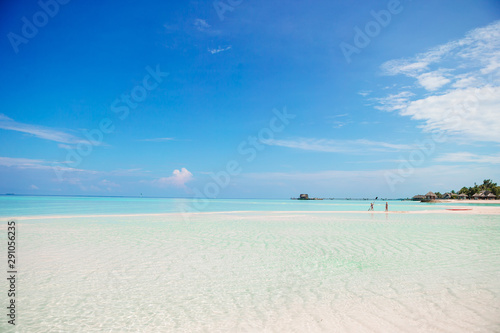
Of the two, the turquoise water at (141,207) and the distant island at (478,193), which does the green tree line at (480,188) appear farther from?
the turquoise water at (141,207)

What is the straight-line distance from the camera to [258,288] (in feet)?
20.8

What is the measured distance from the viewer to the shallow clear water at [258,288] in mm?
4641

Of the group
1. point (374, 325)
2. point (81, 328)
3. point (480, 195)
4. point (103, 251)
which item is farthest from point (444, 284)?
point (480, 195)

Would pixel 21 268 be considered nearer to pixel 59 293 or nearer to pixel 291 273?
pixel 59 293

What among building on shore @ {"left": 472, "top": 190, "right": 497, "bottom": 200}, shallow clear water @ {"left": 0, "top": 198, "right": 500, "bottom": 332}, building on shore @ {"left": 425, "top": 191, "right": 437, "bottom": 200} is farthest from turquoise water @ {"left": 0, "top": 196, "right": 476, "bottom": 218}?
building on shore @ {"left": 472, "top": 190, "right": 497, "bottom": 200}

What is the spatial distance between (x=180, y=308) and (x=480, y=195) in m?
110

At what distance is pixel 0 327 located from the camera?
4555mm

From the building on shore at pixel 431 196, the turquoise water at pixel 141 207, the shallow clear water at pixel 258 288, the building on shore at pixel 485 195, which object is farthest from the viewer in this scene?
the building on shore at pixel 485 195

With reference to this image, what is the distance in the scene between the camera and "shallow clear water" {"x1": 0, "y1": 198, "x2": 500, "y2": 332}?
464 centimetres

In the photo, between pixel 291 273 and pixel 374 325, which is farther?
pixel 291 273

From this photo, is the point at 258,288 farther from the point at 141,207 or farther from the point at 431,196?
the point at 431,196

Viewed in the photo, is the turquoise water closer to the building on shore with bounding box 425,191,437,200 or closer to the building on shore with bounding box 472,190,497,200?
the building on shore with bounding box 425,191,437,200

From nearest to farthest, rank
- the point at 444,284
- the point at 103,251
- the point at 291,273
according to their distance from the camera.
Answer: the point at 444,284 → the point at 291,273 → the point at 103,251

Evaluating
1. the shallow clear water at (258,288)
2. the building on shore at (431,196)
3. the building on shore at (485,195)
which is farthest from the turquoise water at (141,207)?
the building on shore at (485,195)
